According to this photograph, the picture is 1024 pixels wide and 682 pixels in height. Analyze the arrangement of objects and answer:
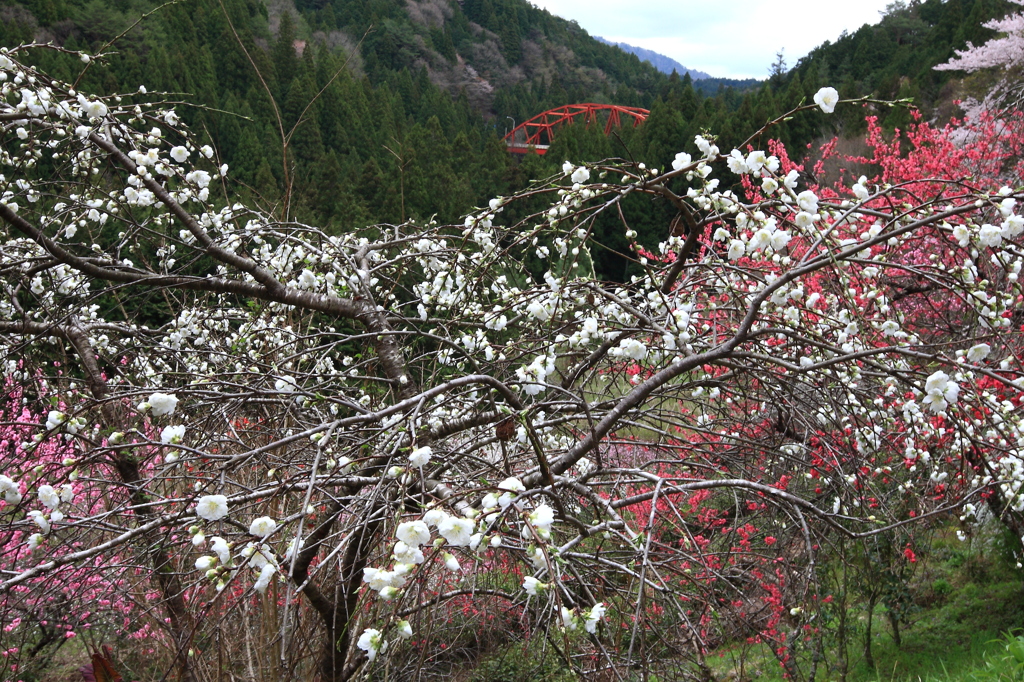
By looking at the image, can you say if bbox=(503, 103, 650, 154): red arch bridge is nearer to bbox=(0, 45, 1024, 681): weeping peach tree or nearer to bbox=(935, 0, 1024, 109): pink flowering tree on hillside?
→ bbox=(935, 0, 1024, 109): pink flowering tree on hillside

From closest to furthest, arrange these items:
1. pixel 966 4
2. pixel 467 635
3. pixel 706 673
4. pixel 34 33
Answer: pixel 706 673, pixel 467 635, pixel 34 33, pixel 966 4

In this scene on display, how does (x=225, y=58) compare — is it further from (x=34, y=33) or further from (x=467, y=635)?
(x=467, y=635)

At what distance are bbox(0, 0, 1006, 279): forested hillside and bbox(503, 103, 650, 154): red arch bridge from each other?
→ 5.77 feet

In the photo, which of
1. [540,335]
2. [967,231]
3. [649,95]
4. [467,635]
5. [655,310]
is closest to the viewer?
[967,231]

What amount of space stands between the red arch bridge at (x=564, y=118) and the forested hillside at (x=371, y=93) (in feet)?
5.77

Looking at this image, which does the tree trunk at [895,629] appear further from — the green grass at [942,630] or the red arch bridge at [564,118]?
the red arch bridge at [564,118]

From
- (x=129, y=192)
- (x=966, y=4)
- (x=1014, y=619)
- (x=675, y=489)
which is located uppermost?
(x=966, y=4)

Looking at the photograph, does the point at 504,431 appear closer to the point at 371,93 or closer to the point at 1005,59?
the point at 1005,59

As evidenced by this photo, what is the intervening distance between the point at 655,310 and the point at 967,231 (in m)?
1.20

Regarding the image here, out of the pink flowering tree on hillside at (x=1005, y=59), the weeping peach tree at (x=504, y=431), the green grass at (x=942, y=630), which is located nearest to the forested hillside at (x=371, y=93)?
the weeping peach tree at (x=504, y=431)

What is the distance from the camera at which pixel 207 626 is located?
348 centimetres

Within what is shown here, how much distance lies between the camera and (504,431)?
1740 millimetres

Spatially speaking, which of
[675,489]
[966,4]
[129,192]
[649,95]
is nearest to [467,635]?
[675,489]

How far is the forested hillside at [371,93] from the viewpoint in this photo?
12.8 metres
